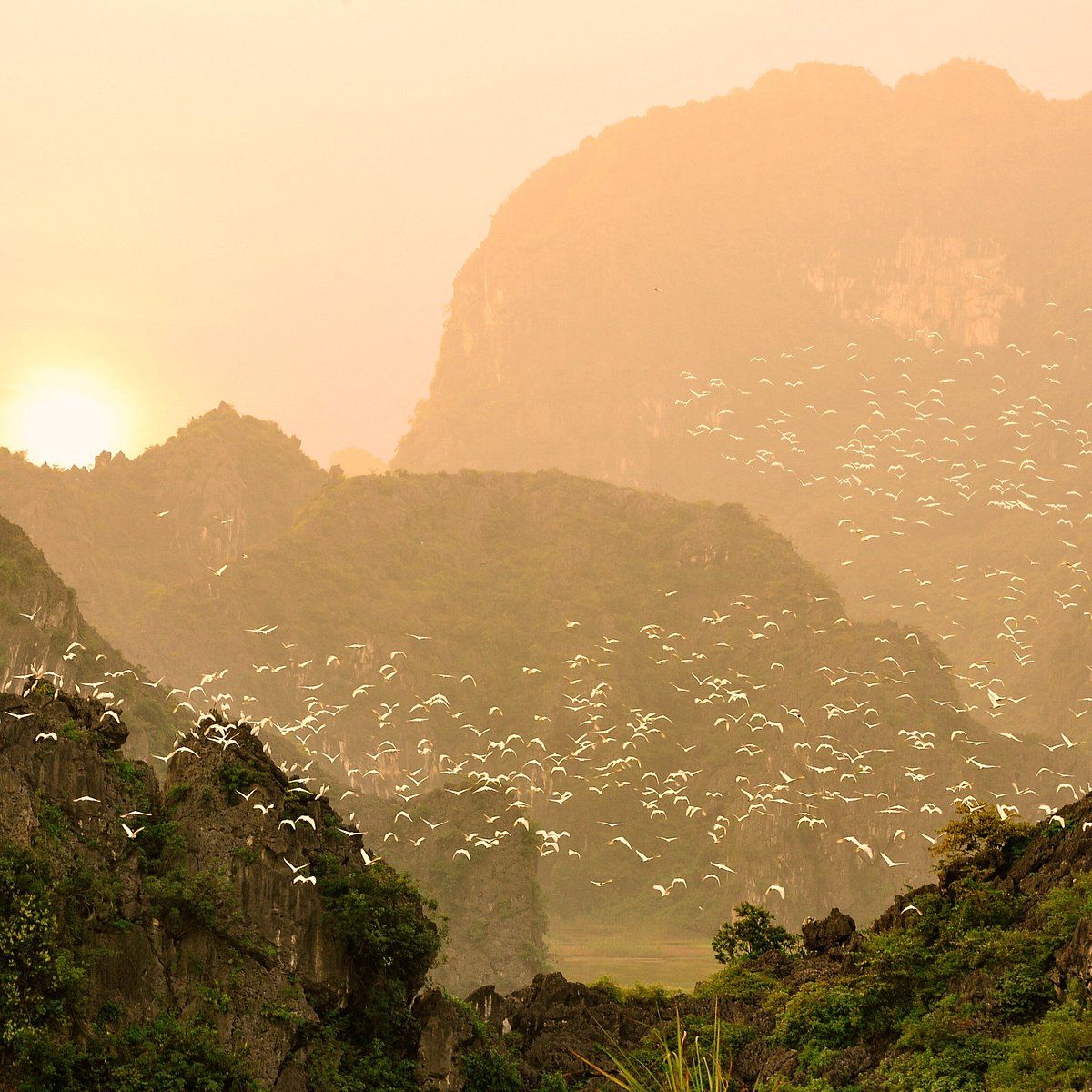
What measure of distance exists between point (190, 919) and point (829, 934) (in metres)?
29.0

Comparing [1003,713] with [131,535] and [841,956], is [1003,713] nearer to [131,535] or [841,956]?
[131,535]

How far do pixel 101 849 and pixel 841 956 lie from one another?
2943cm

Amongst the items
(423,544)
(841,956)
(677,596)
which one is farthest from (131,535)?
(841,956)

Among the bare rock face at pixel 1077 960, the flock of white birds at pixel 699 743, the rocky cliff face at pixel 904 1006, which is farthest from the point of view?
the flock of white birds at pixel 699 743

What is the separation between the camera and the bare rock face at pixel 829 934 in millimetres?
57219

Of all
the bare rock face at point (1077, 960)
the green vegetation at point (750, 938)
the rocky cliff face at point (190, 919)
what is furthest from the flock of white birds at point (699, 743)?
the bare rock face at point (1077, 960)

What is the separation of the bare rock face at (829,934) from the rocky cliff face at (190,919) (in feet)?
64.5

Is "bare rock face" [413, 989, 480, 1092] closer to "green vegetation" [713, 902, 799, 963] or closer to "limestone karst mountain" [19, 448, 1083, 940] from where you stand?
"green vegetation" [713, 902, 799, 963]

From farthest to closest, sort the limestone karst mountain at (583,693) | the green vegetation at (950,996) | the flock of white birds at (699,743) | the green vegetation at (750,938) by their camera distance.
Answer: the flock of white birds at (699,743) → the limestone karst mountain at (583,693) → the green vegetation at (750,938) → the green vegetation at (950,996)

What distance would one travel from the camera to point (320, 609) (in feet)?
532

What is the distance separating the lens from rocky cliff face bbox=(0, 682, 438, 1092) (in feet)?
121

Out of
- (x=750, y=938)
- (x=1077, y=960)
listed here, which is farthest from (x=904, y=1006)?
(x=750, y=938)

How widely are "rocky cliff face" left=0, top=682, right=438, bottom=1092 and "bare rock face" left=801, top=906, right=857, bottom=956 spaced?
1967 cm

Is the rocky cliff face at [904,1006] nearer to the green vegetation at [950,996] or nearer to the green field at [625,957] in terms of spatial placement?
the green vegetation at [950,996]
